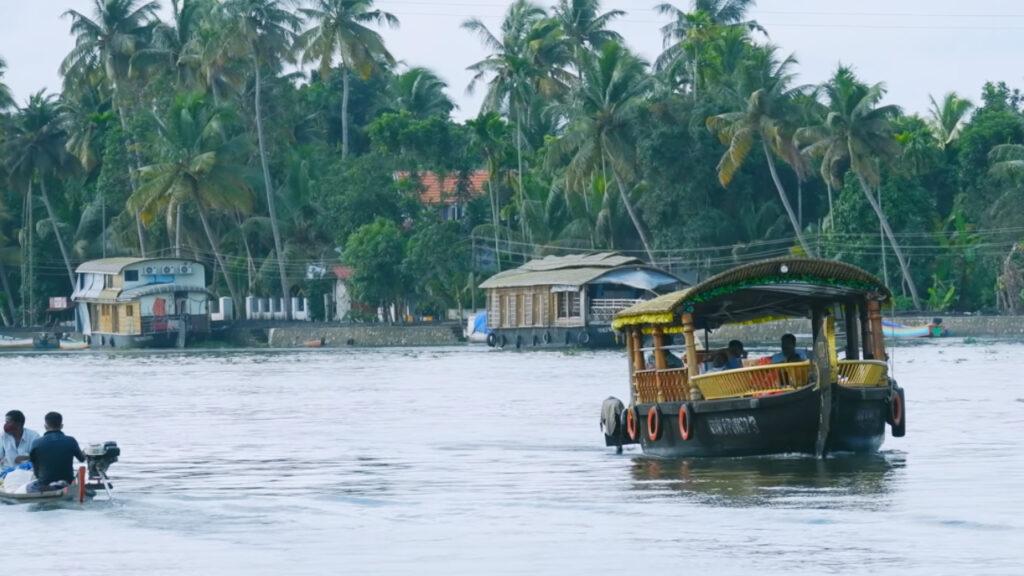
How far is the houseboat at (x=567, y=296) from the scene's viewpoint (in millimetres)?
70688

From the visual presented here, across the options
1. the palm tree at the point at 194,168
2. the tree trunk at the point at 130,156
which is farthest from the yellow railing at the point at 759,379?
the tree trunk at the point at 130,156

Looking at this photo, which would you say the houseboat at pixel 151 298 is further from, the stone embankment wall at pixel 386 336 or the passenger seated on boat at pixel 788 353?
the passenger seated on boat at pixel 788 353

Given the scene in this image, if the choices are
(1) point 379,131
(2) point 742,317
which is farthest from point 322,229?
(2) point 742,317

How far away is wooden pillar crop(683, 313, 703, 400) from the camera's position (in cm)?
2419

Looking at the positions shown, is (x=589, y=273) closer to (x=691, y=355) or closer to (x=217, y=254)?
(x=217, y=254)

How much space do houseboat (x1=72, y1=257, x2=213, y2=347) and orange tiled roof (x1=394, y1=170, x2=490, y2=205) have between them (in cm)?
1137

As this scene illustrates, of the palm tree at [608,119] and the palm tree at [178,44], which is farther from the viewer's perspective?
the palm tree at [178,44]

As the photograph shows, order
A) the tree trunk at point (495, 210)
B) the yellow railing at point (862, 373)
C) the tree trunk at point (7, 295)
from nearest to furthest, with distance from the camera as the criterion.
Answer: the yellow railing at point (862, 373) < the tree trunk at point (495, 210) < the tree trunk at point (7, 295)

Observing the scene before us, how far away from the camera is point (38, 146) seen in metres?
93.4

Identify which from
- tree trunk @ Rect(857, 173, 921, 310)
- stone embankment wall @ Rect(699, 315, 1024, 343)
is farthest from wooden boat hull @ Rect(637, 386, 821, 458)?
stone embankment wall @ Rect(699, 315, 1024, 343)

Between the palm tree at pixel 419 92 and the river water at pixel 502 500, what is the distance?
2157 inches

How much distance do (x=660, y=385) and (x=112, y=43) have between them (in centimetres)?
7071

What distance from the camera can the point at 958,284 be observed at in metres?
77.5

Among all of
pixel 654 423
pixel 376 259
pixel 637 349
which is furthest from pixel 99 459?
pixel 376 259
